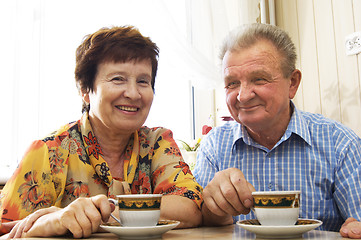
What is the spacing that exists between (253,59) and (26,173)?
81cm

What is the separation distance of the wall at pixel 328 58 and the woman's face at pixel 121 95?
121cm

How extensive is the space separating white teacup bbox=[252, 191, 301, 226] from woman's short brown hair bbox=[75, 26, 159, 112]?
71 centimetres

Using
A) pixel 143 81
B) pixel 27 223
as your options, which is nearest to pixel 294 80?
pixel 143 81

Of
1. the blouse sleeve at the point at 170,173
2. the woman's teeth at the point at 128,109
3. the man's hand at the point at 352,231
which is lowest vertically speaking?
the man's hand at the point at 352,231

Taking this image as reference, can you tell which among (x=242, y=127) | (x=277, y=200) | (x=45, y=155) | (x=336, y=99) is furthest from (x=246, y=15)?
(x=277, y=200)

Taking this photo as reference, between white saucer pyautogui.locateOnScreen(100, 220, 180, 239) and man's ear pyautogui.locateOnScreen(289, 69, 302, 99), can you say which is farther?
man's ear pyautogui.locateOnScreen(289, 69, 302, 99)

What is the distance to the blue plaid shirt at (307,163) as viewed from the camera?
1.28m

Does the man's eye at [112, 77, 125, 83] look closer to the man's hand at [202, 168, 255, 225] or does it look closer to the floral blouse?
the floral blouse

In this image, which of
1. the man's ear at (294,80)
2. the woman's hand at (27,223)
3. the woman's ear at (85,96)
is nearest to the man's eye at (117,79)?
the woman's ear at (85,96)

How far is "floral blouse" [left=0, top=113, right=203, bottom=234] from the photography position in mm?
1060

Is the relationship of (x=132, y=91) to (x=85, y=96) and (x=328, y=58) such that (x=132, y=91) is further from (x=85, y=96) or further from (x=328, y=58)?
(x=328, y=58)

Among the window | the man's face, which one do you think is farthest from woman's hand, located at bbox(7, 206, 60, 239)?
the window

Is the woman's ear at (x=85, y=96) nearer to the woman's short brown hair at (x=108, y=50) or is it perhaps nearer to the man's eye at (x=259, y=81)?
the woman's short brown hair at (x=108, y=50)

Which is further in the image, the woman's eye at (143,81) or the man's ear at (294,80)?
the man's ear at (294,80)
